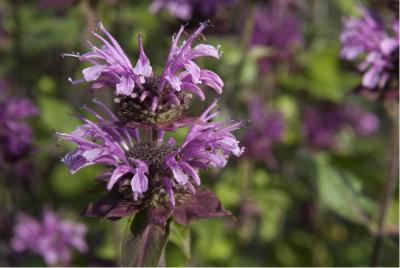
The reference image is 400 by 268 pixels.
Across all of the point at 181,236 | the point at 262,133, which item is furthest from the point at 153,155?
the point at 262,133

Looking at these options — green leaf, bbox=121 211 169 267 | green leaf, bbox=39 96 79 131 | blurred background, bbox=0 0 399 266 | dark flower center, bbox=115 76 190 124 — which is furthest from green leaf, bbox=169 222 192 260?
green leaf, bbox=39 96 79 131

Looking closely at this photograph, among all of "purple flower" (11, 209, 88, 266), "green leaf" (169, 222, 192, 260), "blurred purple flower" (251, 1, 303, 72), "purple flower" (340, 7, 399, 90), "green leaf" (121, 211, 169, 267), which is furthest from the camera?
"blurred purple flower" (251, 1, 303, 72)

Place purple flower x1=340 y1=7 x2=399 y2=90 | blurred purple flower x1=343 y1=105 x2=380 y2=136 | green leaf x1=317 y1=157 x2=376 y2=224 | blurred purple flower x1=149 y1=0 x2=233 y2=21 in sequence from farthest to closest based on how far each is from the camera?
1. blurred purple flower x1=343 y1=105 x2=380 y2=136
2. blurred purple flower x1=149 y1=0 x2=233 y2=21
3. green leaf x1=317 y1=157 x2=376 y2=224
4. purple flower x1=340 y1=7 x2=399 y2=90

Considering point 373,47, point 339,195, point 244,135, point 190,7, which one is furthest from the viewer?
point 244,135

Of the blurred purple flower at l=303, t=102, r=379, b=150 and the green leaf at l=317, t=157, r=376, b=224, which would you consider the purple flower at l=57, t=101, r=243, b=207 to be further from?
the blurred purple flower at l=303, t=102, r=379, b=150

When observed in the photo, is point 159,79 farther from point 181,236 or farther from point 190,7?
point 190,7

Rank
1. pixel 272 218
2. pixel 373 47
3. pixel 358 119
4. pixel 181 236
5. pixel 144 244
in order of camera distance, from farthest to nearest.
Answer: pixel 358 119, pixel 272 218, pixel 373 47, pixel 181 236, pixel 144 244

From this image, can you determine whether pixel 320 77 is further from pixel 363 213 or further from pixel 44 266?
pixel 44 266
